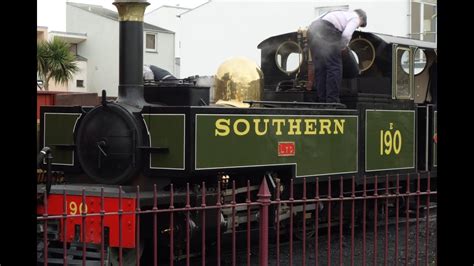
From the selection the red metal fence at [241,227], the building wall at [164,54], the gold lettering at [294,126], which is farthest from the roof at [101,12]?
the gold lettering at [294,126]

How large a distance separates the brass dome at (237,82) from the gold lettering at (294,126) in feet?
2.06

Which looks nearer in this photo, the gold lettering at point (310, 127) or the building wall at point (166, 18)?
the gold lettering at point (310, 127)

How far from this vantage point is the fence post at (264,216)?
4391 millimetres

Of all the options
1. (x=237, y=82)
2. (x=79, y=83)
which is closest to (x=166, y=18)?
(x=79, y=83)

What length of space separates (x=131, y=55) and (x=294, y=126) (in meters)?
1.76

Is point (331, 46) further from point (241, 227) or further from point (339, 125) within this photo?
point (241, 227)

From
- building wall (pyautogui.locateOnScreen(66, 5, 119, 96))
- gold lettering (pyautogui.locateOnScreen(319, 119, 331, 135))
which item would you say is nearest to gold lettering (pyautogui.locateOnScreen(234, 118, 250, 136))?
gold lettering (pyautogui.locateOnScreen(319, 119, 331, 135))

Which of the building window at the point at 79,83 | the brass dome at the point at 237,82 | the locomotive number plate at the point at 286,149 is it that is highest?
the building window at the point at 79,83

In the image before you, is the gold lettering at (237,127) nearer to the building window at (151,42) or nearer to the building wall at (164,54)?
the building window at (151,42)

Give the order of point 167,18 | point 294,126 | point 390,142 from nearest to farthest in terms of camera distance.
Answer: point 294,126, point 390,142, point 167,18

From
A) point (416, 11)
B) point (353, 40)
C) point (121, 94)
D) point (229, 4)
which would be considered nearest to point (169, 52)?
point (229, 4)

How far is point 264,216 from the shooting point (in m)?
4.43

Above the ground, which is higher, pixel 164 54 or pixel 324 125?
pixel 164 54
